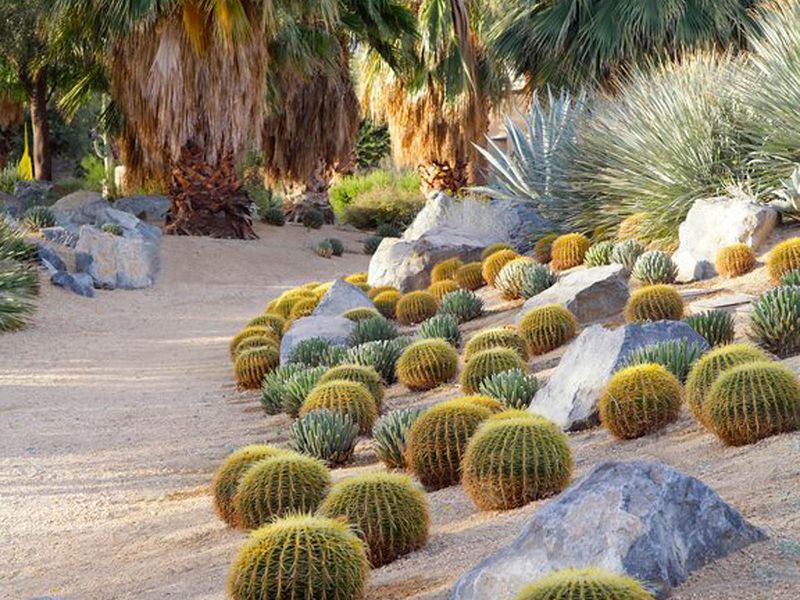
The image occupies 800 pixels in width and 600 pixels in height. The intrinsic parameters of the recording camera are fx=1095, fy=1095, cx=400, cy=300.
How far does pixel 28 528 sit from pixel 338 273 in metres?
15.3

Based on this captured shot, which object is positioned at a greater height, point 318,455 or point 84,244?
point 84,244

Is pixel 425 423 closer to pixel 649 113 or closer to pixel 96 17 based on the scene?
pixel 649 113

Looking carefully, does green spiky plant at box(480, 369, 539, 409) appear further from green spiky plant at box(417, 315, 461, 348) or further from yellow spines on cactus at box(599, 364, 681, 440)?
green spiky plant at box(417, 315, 461, 348)

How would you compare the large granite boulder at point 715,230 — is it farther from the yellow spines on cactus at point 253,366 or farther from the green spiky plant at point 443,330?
the yellow spines on cactus at point 253,366

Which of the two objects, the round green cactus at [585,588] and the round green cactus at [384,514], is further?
the round green cactus at [384,514]

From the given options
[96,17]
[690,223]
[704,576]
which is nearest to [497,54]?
[96,17]

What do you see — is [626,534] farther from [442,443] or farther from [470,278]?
[470,278]

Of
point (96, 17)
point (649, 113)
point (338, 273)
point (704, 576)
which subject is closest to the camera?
point (704, 576)

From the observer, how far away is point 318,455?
21.8 feet

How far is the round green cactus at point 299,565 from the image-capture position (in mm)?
3953

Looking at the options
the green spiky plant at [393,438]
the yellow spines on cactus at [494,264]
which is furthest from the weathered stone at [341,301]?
the green spiky plant at [393,438]

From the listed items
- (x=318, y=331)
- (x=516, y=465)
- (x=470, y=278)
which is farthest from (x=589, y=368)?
(x=470, y=278)

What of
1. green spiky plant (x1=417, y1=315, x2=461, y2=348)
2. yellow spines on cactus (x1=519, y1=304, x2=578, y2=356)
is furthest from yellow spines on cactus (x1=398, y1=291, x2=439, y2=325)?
yellow spines on cactus (x1=519, y1=304, x2=578, y2=356)

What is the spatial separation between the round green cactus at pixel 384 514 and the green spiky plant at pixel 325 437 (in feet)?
6.12
